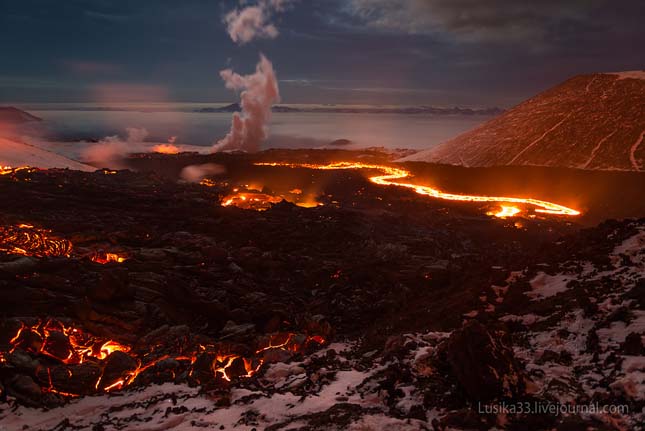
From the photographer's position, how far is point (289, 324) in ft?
59.7

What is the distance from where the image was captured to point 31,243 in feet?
77.9

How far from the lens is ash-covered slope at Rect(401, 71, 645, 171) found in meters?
65.6

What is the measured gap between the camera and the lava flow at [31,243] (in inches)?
888

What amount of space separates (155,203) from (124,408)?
117 ft

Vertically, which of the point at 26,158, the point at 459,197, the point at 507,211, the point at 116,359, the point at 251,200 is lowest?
the point at 116,359

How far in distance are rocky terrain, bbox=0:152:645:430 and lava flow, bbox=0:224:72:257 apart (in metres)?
0.13

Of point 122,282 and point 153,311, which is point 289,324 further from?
point 122,282

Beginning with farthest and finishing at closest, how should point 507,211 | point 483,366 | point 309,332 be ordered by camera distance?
point 507,211 → point 309,332 → point 483,366

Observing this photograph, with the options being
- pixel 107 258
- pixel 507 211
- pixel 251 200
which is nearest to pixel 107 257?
pixel 107 258

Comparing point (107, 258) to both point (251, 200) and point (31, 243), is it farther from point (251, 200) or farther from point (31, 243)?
point (251, 200)

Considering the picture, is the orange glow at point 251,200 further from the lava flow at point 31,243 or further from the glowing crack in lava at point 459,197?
the lava flow at point 31,243

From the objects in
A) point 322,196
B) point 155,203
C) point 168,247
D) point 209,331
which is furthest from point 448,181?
point 209,331

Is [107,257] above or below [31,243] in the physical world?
below

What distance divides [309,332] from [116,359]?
7090mm
